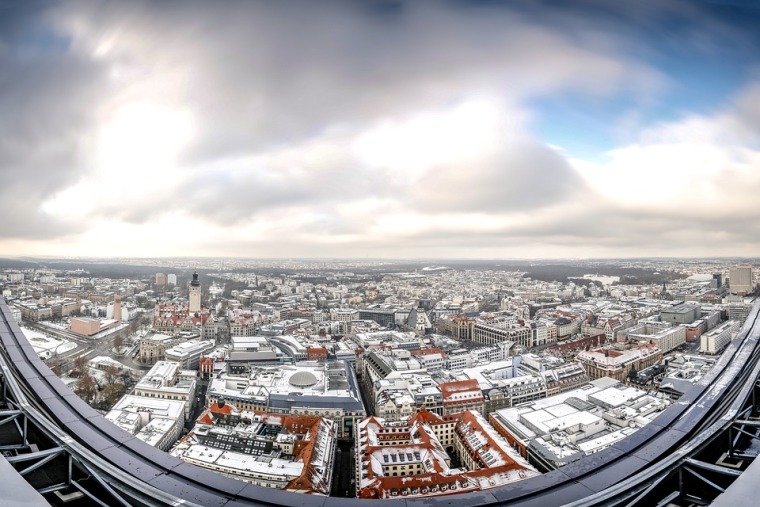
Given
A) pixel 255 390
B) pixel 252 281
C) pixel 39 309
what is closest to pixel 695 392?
pixel 255 390

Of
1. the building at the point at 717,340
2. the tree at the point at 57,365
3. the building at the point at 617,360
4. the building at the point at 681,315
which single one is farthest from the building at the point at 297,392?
the building at the point at 681,315

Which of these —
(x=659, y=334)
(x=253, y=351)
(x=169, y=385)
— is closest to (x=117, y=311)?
(x=253, y=351)

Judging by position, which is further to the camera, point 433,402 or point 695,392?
point 433,402

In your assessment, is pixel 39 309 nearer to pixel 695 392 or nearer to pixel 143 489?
pixel 143 489

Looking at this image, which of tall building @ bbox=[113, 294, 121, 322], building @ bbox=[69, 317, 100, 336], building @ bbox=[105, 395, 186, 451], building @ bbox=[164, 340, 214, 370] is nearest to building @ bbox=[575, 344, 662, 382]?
building @ bbox=[105, 395, 186, 451]

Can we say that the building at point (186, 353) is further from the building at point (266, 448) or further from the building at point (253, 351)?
the building at point (266, 448)

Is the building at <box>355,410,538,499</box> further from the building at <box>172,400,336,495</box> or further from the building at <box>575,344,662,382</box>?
the building at <box>575,344,662,382</box>
